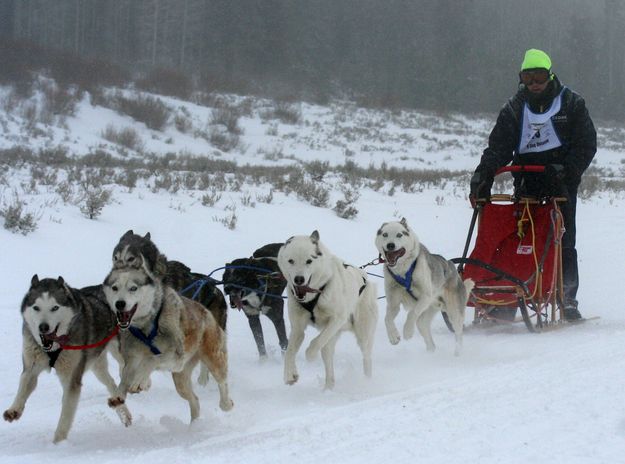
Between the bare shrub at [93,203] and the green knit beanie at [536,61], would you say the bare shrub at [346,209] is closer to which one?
the bare shrub at [93,203]

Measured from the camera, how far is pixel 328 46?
4116cm

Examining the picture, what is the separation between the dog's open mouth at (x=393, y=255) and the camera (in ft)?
15.4

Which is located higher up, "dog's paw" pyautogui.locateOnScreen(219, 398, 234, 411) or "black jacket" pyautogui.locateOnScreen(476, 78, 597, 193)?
"black jacket" pyautogui.locateOnScreen(476, 78, 597, 193)

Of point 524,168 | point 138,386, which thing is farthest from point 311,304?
point 524,168

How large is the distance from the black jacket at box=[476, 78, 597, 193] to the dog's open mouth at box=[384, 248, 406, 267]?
1164mm

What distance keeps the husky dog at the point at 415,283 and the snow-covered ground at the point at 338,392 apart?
235 mm

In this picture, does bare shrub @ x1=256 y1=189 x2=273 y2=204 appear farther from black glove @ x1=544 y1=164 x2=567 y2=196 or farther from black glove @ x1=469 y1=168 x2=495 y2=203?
black glove @ x1=544 y1=164 x2=567 y2=196

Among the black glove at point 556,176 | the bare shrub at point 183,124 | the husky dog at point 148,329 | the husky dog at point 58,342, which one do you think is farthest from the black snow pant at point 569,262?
the bare shrub at point 183,124

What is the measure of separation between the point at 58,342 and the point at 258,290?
6.00ft

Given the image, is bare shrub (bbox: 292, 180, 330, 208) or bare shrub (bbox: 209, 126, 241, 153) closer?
bare shrub (bbox: 292, 180, 330, 208)

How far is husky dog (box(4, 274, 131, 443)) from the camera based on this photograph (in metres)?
3.07

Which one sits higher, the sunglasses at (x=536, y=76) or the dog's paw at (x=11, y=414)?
the sunglasses at (x=536, y=76)

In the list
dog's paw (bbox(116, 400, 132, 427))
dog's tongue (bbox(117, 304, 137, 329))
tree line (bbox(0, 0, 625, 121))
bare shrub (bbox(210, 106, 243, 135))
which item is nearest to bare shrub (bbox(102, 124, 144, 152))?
bare shrub (bbox(210, 106, 243, 135))

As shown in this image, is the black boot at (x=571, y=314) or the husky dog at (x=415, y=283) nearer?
the husky dog at (x=415, y=283)
